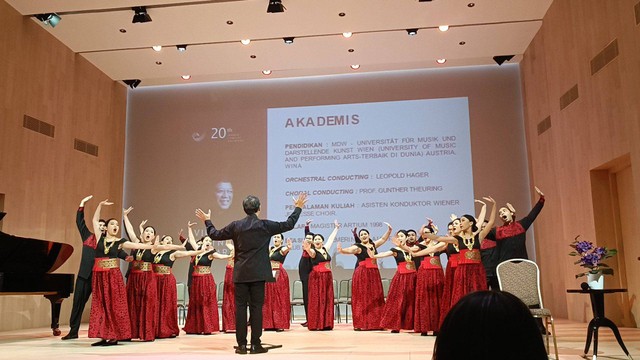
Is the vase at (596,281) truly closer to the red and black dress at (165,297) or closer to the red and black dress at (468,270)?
the red and black dress at (468,270)

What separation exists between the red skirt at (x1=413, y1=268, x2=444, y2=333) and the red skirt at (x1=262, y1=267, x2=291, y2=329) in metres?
2.06

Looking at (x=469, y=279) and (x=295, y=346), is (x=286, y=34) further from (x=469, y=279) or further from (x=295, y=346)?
(x=295, y=346)

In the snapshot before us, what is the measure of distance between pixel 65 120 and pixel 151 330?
4797 mm

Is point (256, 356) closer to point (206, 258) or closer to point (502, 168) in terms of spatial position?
point (206, 258)

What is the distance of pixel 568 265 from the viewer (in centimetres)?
808

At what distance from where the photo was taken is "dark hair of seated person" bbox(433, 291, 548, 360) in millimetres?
860

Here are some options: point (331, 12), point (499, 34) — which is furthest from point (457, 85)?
point (331, 12)

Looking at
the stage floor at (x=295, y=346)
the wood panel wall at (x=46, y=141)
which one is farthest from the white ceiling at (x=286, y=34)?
the stage floor at (x=295, y=346)

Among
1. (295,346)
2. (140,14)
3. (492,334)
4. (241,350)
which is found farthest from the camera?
(140,14)

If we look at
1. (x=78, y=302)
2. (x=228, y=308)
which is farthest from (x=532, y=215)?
(x=78, y=302)

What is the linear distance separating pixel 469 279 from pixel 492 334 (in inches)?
198

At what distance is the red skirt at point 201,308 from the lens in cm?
715

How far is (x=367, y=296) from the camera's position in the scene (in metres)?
7.61

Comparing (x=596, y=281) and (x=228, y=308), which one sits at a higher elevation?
(x=596, y=281)
